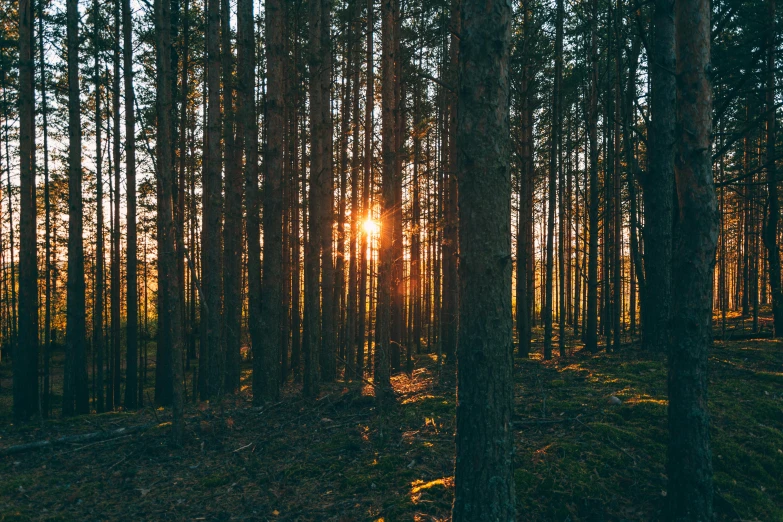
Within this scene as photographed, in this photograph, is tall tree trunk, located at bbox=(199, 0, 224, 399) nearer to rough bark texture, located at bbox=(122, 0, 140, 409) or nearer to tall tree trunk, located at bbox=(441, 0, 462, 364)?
rough bark texture, located at bbox=(122, 0, 140, 409)

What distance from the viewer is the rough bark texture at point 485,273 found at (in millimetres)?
3502

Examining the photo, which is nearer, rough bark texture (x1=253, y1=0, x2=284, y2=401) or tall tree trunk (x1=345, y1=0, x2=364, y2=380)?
rough bark texture (x1=253, y1=0, x2=284, y2=401)

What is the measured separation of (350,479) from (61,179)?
66.7ft

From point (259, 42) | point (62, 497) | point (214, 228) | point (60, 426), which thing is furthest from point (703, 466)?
point (259, 42)

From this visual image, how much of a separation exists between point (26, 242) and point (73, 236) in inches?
48.4

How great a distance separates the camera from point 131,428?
896 centimetres

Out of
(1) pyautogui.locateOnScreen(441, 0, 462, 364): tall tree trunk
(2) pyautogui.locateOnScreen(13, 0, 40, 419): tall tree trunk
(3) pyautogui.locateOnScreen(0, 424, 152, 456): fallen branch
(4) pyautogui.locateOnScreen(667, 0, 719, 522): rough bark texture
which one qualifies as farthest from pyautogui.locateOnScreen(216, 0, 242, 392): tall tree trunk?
(4) pyautogui.locateOnScreen(667, 0, 719, 522): rough bark texture

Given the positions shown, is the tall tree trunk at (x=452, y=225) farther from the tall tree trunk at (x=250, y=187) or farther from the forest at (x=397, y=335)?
the tall tree trunk at (x=250, y=187)

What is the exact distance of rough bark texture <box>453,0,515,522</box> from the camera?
3.50 m

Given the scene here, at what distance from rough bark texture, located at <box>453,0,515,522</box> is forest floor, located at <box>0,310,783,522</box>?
1.11 meters

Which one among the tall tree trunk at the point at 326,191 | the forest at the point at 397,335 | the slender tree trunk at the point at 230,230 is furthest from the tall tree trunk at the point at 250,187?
the tall tree trunk at the point at 326,191

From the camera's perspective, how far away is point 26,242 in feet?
39.0

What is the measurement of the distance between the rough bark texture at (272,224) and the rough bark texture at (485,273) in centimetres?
667

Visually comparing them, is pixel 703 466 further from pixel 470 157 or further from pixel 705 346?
pixel 470 157
